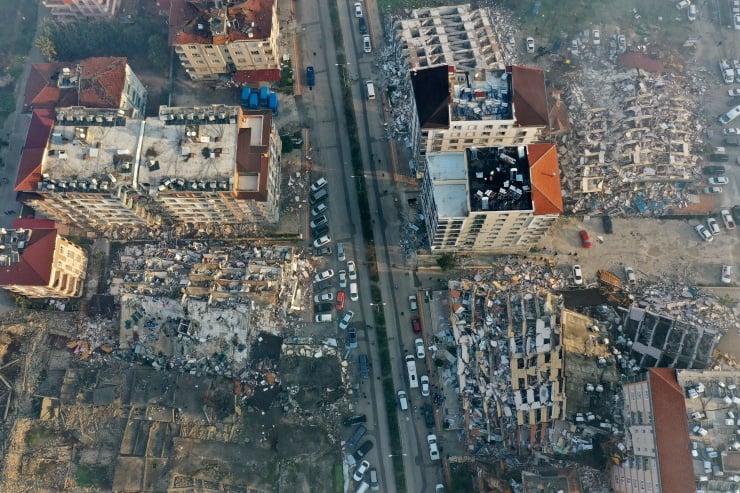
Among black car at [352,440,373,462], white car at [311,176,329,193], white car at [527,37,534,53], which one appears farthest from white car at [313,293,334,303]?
white car at [527,37,534,53]

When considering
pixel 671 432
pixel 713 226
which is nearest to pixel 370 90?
pixel 713 226

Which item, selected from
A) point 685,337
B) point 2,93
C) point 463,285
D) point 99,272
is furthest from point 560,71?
point 2,93

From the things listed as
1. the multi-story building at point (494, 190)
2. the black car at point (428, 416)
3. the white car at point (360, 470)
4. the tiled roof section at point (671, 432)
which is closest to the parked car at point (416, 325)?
the black car at point (428, 416)

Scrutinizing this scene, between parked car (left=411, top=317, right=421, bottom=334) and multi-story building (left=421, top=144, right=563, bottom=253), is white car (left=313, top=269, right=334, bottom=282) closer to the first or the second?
parked car (left=411, top=317, right=421, bottom=334)

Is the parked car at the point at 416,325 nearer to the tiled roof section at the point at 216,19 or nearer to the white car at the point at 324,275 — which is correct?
the white car at the point at 324,275

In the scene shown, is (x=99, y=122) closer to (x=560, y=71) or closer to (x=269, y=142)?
(x=269, y=142)
